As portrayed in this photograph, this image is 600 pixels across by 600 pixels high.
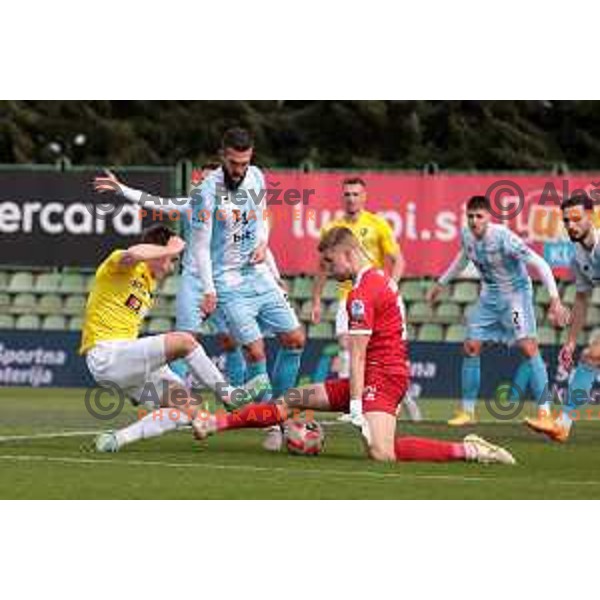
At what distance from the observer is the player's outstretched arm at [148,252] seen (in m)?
15.6

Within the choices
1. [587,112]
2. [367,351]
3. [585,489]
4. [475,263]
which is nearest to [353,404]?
[367,351]

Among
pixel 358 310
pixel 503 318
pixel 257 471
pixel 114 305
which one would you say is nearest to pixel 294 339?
pixel 114 305

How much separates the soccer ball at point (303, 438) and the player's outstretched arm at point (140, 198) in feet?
7.29

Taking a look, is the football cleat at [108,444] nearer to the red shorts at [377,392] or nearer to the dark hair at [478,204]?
the red shorts at [377,392]

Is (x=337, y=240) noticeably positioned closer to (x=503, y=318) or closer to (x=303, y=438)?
(x=303, y=438)

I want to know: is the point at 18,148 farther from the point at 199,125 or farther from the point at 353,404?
the point at 353,404

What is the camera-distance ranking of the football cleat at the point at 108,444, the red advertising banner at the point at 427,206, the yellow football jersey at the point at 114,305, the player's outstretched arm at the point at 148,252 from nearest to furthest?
the player's outstretched arm at the point at 148,252 < the football cleat at the point at 108,444 < the yellow football jersey at the point at 114,305 < the red advertising banner at the point at 427,206

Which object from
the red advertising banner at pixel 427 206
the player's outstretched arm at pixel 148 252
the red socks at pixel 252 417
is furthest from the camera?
the red advertising banner at pixel 427 206

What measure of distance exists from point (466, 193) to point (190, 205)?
10317mm

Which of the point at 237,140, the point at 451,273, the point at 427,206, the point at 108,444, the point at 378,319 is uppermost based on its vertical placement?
the point at 237,140

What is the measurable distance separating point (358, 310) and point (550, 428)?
3.05 meters

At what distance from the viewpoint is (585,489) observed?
13461mm

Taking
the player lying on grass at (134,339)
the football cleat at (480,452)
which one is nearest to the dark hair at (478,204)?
the player lying on grass at (134,339)

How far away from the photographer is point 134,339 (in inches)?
625
